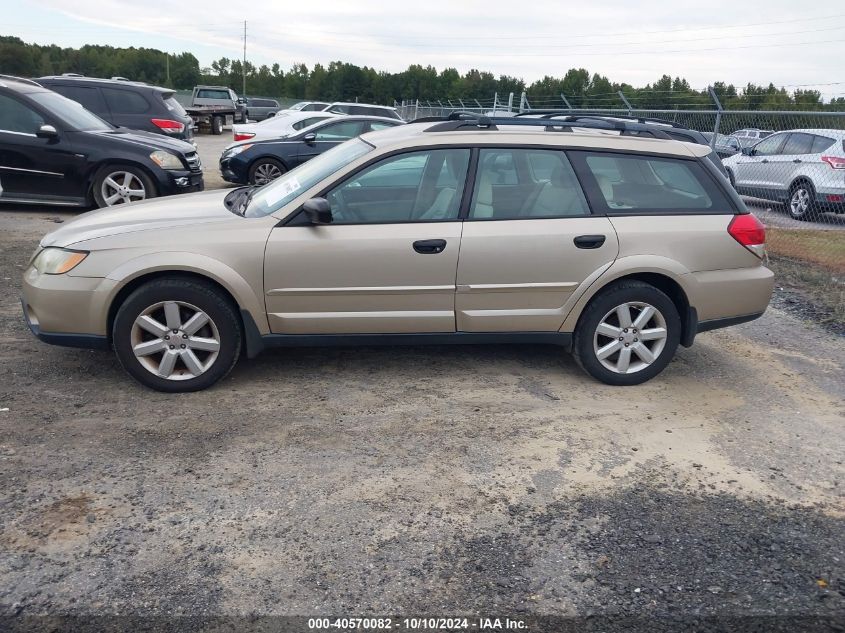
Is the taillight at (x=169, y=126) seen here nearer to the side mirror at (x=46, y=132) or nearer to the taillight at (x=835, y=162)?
the side mirror at (x=46, y=132)

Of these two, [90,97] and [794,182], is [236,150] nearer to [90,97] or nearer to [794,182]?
[90,97]

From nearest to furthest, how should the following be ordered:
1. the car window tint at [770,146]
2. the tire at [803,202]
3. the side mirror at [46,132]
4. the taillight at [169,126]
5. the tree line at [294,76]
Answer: the side mirror at [46,132]
the tire at [803,202]
the taillight at [169,126]
the car window tint at [770,146]
the tree line at [294,76]

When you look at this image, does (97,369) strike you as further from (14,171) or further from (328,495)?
(14,171)

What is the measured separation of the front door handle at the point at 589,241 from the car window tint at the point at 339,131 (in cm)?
987

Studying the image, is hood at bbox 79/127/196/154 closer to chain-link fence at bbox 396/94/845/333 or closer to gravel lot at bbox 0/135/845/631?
chain-link fence at bbox 396/94/845/333

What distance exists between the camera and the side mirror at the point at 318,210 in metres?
4.47

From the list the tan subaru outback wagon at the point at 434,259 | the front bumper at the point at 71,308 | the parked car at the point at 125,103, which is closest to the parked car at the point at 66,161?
the parked car at the point at 125,103

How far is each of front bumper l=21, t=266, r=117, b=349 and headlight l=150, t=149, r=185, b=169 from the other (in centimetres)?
574

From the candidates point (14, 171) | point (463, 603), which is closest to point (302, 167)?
point (463, 603)

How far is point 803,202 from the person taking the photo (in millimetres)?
13078

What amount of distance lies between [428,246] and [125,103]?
1110 cm

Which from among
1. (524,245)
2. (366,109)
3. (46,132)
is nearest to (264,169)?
(46,132)

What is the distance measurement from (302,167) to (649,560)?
3.63 m

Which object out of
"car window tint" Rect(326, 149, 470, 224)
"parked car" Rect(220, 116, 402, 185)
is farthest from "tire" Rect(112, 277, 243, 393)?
"parked car" Rect(220, 116, 402, 185)
